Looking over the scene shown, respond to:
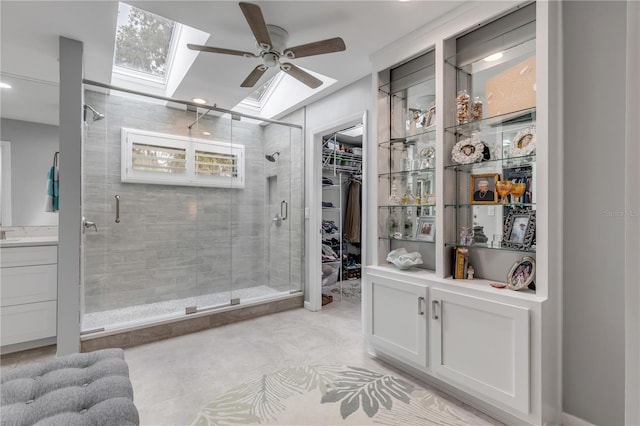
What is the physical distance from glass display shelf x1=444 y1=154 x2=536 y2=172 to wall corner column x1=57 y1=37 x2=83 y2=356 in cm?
281

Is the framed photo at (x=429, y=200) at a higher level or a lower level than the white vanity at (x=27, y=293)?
higher

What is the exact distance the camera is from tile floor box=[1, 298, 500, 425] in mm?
2021

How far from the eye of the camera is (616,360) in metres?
1.63

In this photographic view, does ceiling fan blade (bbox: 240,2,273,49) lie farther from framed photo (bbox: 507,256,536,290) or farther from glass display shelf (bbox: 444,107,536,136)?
framed photo (bbox: 507,256,536,290)

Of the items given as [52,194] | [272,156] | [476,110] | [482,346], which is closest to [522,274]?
[482,346]

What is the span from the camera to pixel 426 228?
2479 mm

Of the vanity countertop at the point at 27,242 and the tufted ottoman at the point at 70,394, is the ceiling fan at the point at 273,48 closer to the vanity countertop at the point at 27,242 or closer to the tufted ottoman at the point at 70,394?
the tufted ottoman at the point at 70,394

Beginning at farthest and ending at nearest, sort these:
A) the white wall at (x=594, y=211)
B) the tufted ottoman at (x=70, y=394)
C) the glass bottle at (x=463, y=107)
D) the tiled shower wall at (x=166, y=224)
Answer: the tiled shower wall at (x=166, y=224) < the glass bottle at (x=463, y=107) < the white wall at (x=594, y=211) < the tufted ottoman at (x=70, y=394)

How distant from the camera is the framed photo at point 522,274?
183cm

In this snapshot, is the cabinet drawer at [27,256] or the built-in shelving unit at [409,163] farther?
the cabinet drawer at [27,256]

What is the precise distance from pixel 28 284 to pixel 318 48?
306cm

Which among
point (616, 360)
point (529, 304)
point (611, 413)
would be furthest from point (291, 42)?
point (611, 413)

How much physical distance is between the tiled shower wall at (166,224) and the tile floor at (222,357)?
0.77 meters

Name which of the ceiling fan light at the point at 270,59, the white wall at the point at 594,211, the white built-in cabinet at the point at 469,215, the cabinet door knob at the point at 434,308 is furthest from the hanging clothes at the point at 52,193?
the white wall at the point at 594,211
